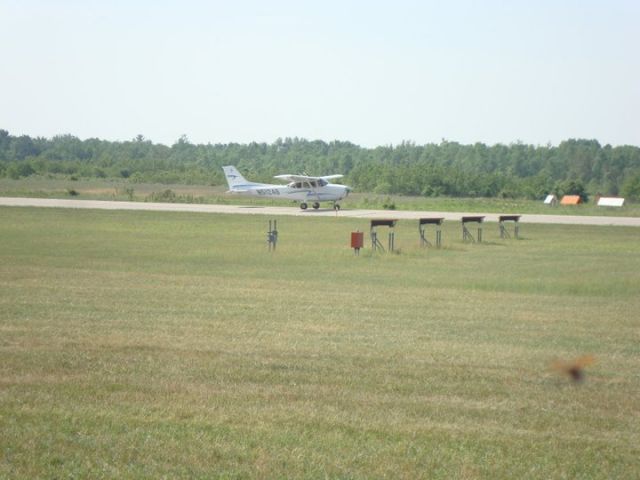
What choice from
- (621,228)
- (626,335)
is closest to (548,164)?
(621,228)

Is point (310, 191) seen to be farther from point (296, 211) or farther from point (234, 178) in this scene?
point (234, 178)

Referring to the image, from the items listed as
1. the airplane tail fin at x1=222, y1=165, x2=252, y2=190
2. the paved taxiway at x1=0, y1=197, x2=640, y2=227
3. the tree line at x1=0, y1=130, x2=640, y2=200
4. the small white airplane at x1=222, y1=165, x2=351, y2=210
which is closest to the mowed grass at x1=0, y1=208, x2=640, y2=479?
the paved taxiway at x1=0, y1=197, x2=640, y2=227

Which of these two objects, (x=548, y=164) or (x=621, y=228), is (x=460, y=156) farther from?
(x=621, y=228)

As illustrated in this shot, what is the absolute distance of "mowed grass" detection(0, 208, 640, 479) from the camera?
7.74 metres

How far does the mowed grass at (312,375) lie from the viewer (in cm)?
774

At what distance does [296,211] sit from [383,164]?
3031 inches

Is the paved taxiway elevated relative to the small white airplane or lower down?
lower down

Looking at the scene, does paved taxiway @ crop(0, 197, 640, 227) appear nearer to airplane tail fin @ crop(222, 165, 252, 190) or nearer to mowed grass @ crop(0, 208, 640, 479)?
airplane tail fin @ crop(222, 165, 252, 190)

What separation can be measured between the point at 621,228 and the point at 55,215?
1053 inches

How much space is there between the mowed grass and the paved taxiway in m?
29.8

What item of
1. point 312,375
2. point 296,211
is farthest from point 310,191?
point 312,375

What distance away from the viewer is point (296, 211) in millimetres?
58344

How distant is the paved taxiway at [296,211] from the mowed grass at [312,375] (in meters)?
29.8

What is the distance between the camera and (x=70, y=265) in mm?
24938
